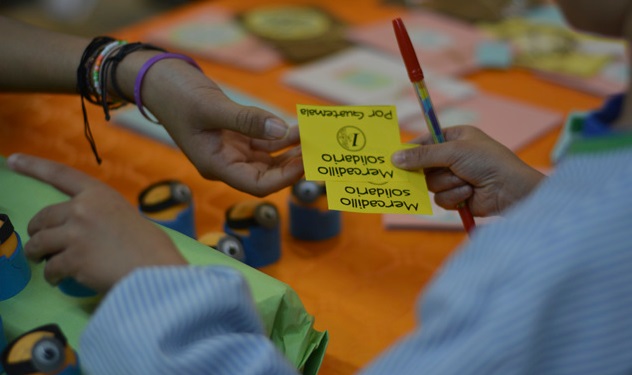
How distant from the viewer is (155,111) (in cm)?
93

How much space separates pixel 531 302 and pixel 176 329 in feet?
0.87

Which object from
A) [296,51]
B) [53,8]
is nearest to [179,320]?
[296,51]

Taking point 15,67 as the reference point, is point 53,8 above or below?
below

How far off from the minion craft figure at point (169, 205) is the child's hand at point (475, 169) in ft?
0.95

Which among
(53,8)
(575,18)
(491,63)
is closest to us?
(575,18)

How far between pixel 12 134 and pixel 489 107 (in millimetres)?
817

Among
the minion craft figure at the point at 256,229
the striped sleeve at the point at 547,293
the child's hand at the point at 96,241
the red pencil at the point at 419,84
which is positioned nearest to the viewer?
the striped sleeve at the point at 547,293

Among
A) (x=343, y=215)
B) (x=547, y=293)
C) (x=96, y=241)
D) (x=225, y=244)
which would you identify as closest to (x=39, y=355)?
(x=96, y=241)

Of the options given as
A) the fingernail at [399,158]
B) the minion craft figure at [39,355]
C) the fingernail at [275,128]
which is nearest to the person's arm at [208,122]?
the fingernail at [275,128]

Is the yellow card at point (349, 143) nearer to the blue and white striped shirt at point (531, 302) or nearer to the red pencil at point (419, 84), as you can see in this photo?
the red pencil at point (419, 84)

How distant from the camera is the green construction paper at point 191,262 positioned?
68 cm

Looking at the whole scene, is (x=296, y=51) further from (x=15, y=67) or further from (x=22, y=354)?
(x=22, y=354)

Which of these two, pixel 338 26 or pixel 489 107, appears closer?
pixel 489 107

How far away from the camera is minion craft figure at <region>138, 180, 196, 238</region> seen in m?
0.92
